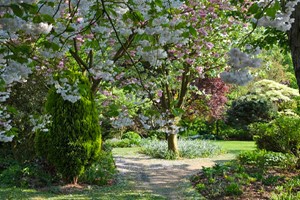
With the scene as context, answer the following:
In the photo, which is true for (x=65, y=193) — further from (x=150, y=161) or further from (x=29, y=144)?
(x=150, y=161)

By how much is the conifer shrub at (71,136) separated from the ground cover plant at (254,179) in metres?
2.02

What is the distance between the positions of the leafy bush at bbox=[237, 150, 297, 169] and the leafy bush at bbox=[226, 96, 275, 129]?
9.75 m

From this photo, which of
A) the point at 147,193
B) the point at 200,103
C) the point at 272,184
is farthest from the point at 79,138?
the point at 200,103

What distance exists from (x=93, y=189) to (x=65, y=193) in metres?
0.55

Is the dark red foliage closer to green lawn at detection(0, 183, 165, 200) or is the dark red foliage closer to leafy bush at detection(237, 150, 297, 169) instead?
leafy bush at detection(237, 150, 297, 169)

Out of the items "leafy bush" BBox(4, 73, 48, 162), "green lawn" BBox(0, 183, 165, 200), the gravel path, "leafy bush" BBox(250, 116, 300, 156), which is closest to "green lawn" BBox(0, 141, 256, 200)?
"green lawn" BBox(0, 183, 165, 200)

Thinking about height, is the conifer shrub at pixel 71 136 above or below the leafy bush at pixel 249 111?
below

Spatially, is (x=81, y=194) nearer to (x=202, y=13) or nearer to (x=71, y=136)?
(x=71, y=136)

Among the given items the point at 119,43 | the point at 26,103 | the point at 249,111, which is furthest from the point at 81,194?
the point at 249,111

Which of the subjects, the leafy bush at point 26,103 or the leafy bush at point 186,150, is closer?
the leafy bush at point 26,103

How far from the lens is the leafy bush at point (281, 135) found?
28.8 ft

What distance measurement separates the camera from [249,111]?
740 inches

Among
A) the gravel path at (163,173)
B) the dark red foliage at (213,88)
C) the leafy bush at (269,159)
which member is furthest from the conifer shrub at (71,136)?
the dark red foliage at (213,88)

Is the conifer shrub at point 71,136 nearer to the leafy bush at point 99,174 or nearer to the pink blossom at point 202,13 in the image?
the leafy bush at point 99,174
